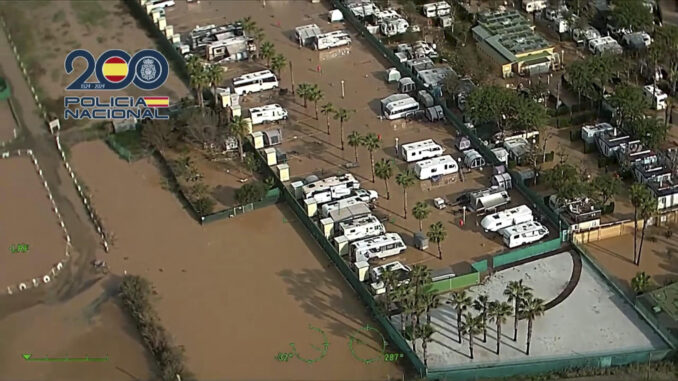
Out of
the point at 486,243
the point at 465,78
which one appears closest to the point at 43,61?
the point at 465,78

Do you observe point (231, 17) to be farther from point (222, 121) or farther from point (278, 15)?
point (222, 121)

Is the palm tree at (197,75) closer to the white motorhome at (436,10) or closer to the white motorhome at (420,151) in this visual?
the white motorhome at (420,151)

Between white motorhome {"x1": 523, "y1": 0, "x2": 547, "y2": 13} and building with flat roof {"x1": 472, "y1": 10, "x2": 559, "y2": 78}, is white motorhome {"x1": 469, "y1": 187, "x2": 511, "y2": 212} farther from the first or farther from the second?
white motorhome {"x1": 523, "y1": 0, "x2": 547, "y2": 13}

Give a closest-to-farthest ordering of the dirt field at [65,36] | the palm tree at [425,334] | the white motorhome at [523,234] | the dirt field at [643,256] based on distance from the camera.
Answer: the palm tree at [425,334]
the dirt field at [643,256]
the white motorhome at [523,234]
the dirt field at [65,36]

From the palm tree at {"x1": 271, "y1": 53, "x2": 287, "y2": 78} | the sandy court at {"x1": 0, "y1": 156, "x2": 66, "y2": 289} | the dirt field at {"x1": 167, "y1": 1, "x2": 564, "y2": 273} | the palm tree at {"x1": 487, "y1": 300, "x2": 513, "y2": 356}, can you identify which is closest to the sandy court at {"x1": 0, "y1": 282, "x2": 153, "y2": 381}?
the sandy court at {"x1": 0, "y1": 156, "x2": 66, "y2": 289}

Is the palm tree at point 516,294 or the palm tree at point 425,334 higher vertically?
the palm tree at point 516,294


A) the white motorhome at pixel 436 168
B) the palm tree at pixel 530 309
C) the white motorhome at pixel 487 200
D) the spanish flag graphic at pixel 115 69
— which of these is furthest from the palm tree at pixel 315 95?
the palm tree at pixel 530 309

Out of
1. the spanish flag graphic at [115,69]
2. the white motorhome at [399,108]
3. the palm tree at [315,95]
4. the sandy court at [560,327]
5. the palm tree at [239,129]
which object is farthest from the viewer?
the spanish flag graphic at [115,69]
